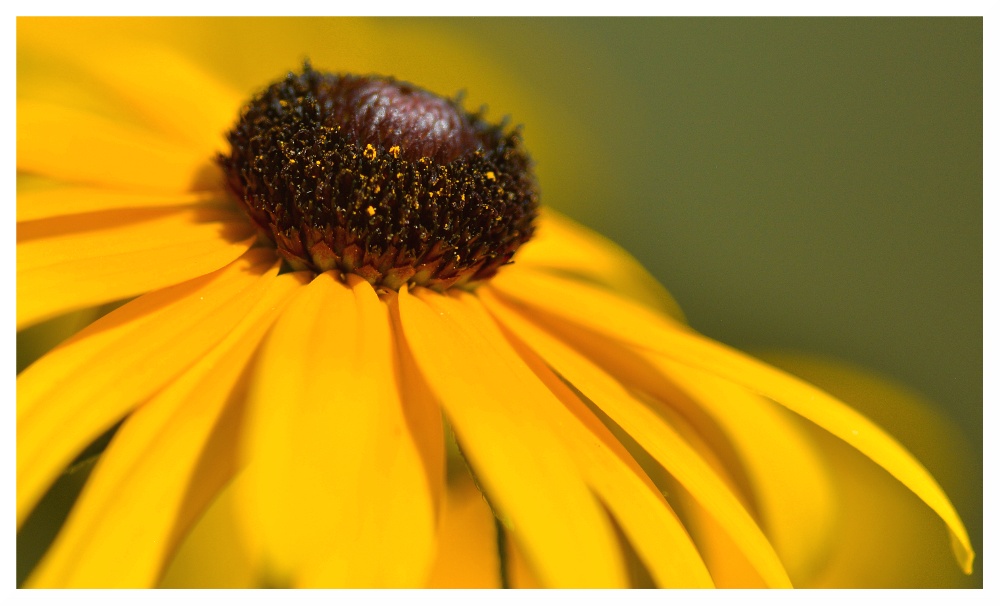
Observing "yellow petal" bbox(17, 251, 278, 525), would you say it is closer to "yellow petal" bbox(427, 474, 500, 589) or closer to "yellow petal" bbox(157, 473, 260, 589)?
"yellow petal" bbox(157, 473, 260, 589)

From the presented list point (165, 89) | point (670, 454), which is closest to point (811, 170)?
point (670, 454)

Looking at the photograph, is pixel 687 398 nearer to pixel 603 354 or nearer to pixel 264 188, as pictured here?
pixel 603 354

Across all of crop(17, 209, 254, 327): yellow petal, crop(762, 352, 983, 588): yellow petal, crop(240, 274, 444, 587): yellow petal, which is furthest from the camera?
crop(762, 352, 983, 588): yellow petal

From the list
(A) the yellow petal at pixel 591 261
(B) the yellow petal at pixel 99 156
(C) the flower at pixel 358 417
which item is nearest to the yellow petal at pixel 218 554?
(C) the flower at pixel 358 417

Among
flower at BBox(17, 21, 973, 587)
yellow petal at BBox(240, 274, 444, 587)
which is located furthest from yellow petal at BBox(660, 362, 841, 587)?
yellow petal at BBox(240, 274, 444, 587)

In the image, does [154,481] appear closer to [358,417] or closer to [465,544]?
[358,417]
